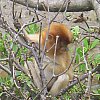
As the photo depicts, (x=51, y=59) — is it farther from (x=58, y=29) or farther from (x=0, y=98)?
(x=0, y=98)

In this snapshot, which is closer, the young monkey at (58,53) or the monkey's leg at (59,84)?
the young monkey at (58,53)

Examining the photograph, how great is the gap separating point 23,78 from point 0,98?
1.34 ft

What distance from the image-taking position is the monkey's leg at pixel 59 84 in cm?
509

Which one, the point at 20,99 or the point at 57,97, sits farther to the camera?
the point at 57,97

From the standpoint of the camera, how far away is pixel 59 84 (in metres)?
5.13

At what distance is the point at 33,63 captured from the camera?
5.25 meters

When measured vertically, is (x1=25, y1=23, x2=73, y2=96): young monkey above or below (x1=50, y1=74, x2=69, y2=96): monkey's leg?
Result: above

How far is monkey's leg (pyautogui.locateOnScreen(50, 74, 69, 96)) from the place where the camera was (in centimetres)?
509

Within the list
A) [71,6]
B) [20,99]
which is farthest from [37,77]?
[71,6]

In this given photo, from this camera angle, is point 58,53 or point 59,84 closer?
point 59,84

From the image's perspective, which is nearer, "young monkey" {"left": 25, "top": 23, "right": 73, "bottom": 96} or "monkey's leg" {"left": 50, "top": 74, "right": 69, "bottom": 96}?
"young monkey" {"left": 25, "top": 23, "right": 73, "bottom": 96}

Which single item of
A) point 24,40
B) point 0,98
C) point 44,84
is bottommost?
point 0,98

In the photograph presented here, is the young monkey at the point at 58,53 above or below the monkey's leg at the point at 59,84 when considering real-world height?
above

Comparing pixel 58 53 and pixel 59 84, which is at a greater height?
pixel 58 53
